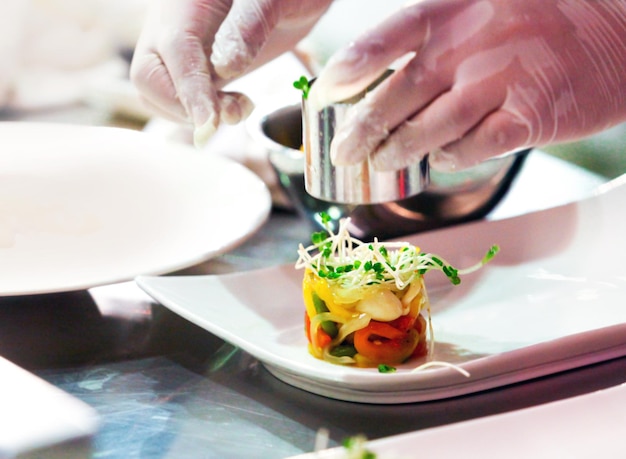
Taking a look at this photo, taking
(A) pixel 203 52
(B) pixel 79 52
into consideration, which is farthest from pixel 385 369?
(B) pixel 79 52

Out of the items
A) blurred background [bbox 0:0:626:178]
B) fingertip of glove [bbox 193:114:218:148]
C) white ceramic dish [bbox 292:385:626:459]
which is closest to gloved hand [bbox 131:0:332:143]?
fingertip of glove [bbox 193:114:218:148]

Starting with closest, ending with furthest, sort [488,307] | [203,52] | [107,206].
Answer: [488,307] < [203,52] < [107,206]

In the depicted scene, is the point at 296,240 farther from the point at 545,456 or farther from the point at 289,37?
the point at 545,456

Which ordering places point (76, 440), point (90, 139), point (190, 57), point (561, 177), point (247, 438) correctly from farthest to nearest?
point (561, 177) < point (90, 139) < point (190, 57) < point (247, 438) < point (76, 440)

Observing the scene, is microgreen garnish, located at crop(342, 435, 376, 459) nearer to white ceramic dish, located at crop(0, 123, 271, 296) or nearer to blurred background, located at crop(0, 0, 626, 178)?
white ceramic dish, located at crop(0, 123, 271, 296)

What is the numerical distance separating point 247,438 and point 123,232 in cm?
49

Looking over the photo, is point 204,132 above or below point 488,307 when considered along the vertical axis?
above

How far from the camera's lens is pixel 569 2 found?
3.17 ft

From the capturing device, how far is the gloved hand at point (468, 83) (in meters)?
0.90

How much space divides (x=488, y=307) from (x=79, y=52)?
2.04 m

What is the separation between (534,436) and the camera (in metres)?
0.71

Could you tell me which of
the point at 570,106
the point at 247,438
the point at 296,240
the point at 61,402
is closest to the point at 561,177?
the point at 296,240

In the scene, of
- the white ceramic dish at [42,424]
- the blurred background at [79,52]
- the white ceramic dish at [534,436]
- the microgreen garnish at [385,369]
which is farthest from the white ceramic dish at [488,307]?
the blurred background at [79,52]

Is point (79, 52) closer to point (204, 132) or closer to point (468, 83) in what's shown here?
point (204, 132)
